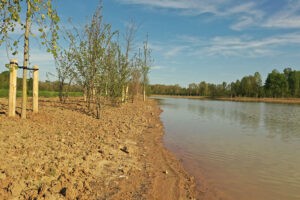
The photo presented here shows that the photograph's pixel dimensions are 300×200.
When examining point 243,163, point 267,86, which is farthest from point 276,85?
point 243,163

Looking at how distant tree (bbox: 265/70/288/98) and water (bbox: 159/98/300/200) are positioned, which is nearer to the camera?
water (bbox: 159/98/300/200)

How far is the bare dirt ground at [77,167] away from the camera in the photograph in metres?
4.46

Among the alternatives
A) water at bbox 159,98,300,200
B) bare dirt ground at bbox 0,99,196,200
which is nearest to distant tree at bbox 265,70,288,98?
water at bbox 159,98,300,200

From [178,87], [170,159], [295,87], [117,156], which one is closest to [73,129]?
[117,156]

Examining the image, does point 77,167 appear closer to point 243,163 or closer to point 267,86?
point 243,163

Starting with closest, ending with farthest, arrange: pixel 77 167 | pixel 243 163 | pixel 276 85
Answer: pixel 77 167, pixel 243 163, pixel 276 85

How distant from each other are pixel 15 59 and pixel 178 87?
443ft

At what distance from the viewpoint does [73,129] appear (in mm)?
9086

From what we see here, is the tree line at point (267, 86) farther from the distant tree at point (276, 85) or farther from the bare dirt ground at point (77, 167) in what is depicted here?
the bare dirt ground at point (77, 167)

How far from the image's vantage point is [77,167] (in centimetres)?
547

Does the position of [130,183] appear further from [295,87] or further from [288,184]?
[295,87]

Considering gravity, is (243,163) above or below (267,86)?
below

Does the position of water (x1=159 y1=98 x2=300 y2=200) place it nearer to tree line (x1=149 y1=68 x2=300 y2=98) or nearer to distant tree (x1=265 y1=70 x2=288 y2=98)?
tree line (x1=149 y1=68 x2=300 y2=98)

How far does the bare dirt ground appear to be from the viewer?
4457 millimetres
